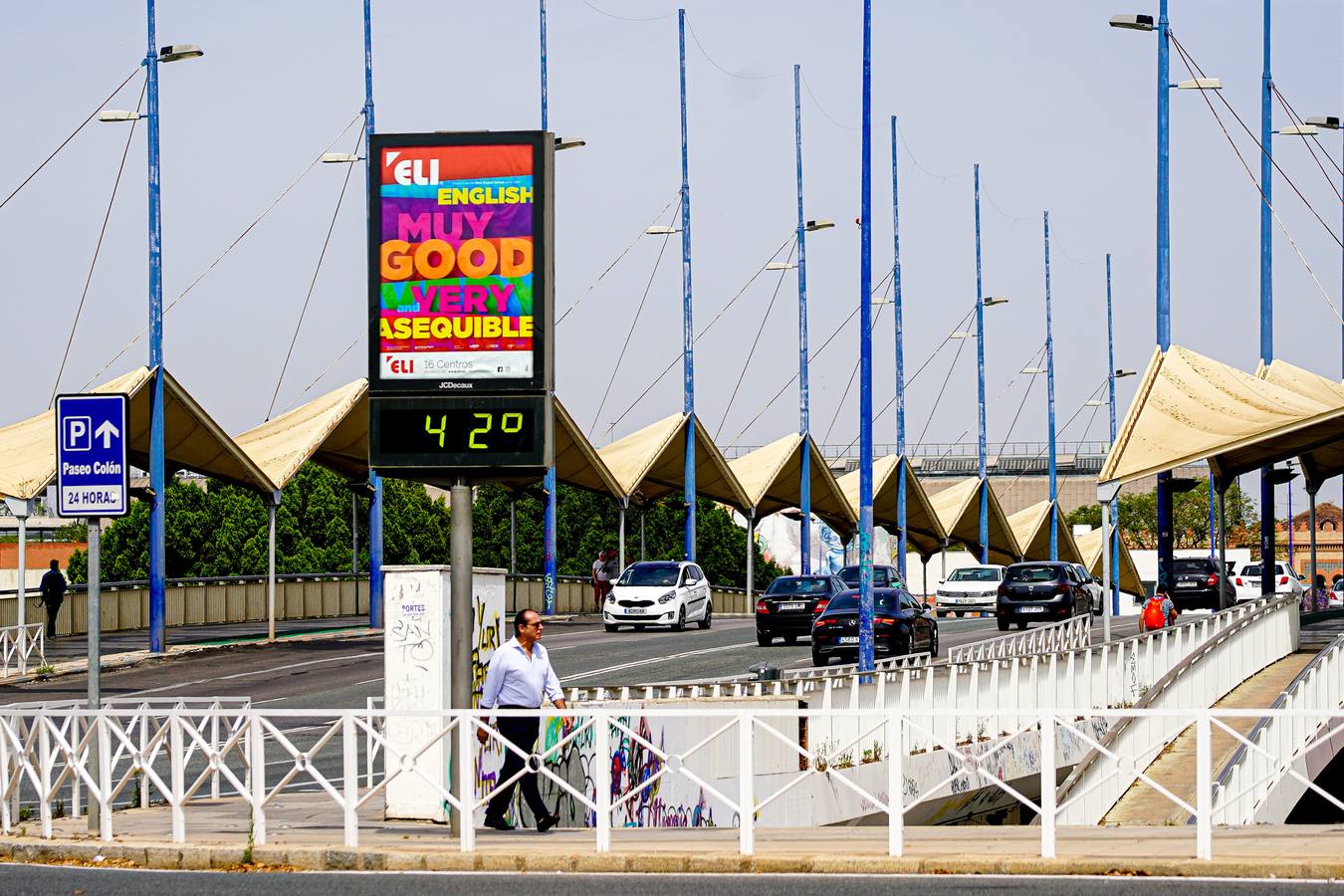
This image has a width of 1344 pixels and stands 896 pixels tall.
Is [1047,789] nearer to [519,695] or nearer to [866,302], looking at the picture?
[519,695]

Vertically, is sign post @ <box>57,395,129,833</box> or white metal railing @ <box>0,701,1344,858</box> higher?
sign post @ <box>57,395,129,833</box>

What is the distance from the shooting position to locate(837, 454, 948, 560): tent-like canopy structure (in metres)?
68.6

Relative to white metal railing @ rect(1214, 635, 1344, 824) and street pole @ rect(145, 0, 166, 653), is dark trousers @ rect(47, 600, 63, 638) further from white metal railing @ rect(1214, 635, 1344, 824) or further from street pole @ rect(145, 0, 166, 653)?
white metal railing @ rect(1214, 635, 1344, 824)

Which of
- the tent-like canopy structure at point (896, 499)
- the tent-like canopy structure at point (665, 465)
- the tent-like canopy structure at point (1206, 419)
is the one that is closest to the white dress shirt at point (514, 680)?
the tent-like canopy structure at point (1206, 419)

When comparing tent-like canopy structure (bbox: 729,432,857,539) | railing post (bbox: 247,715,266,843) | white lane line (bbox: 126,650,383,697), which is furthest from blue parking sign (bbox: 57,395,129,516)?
tent-like canopy structure (bbox: 729,432,857,539)

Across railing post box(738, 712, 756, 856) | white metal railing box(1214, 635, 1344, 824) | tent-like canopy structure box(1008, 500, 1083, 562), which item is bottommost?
white metal railing box(1214, 635, 1344, 824)

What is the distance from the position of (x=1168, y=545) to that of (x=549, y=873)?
3404cm

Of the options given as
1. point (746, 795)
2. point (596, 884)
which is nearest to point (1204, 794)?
point (746, 795)

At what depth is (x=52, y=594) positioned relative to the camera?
41.4 metres

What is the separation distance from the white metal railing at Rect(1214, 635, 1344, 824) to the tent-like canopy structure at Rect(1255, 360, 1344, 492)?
1504 centimetres

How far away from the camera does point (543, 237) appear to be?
14445 millimetres

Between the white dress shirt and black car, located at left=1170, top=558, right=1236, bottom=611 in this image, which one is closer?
the white dress shirt

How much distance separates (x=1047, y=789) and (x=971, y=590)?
5036 centimetres

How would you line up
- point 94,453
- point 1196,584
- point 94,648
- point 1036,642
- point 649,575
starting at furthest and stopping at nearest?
point 1196,584 → point 649,575 → point 1036,642 → point 94,453 → point 94,648
